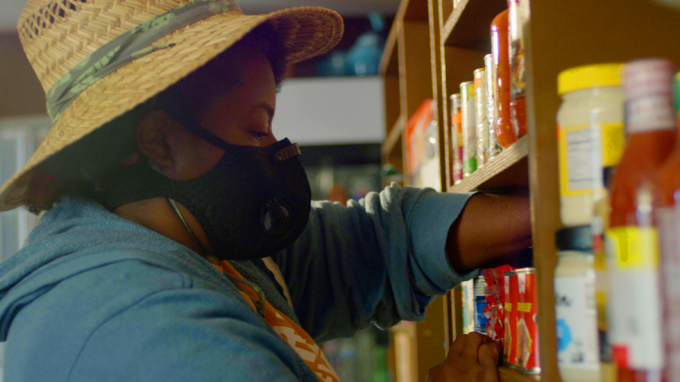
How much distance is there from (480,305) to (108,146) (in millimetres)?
750

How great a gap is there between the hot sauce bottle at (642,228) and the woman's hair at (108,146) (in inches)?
28.0

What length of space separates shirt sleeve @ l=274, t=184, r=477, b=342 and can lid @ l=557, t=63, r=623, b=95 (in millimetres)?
553

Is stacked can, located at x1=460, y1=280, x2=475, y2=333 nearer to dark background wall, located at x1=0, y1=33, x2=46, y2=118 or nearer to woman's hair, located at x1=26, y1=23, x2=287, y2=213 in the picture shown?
woman's hair, located at x1=26, y1=23, x2=287, y2=213

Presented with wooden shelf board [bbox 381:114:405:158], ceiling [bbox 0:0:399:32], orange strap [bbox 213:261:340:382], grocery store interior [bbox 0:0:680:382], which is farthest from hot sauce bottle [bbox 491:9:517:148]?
ceiling [bbox 0:0:399:32]

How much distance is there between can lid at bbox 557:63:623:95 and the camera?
1.54 feet

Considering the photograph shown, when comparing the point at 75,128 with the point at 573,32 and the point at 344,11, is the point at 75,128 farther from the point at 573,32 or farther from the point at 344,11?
the point at 344,11

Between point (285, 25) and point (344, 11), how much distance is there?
2.68 metres

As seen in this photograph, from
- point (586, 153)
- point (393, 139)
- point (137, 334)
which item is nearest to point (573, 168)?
point (586, 153)

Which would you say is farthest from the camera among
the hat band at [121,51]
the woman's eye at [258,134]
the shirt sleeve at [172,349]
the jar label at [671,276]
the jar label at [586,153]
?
the woman's eye at [258,134]

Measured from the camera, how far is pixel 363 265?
1175 mm

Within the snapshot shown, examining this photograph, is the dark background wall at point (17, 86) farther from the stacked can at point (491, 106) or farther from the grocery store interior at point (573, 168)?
the stacked can at point (491, 106)

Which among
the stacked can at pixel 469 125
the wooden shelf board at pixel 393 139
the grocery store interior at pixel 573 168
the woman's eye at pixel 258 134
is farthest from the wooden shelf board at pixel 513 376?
the wooden shelf board at pixel 393 139

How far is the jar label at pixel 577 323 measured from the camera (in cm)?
49

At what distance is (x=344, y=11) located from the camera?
3658mm
